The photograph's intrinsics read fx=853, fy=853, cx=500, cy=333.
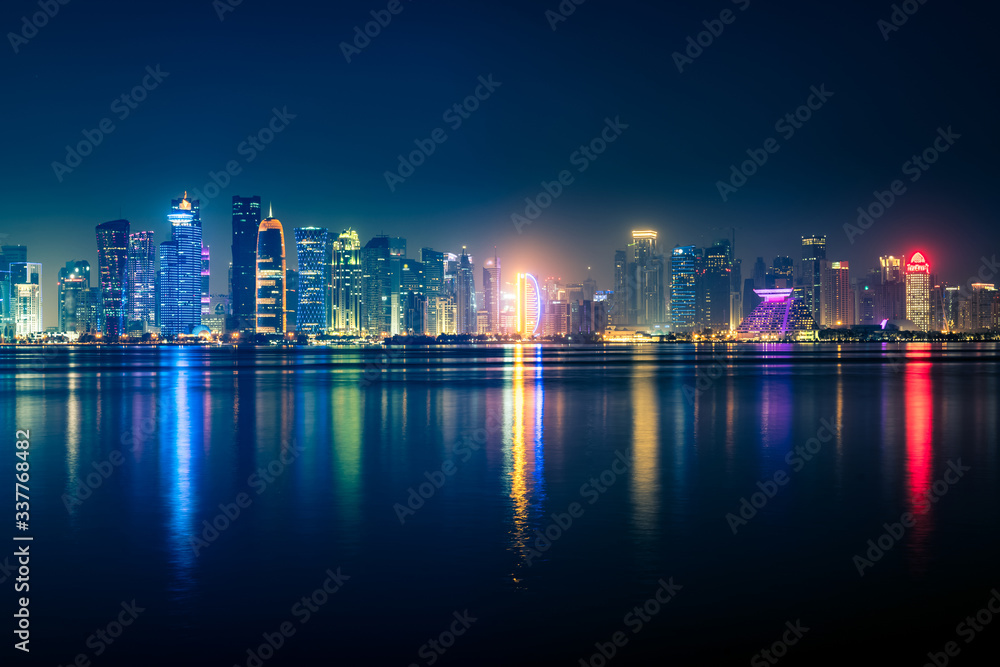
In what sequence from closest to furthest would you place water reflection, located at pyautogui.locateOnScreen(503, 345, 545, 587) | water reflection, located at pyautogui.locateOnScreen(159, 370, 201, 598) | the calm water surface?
the calm water surface → water reflection, located at pyautogui.locateOnScreen(159, 370, 201, 598) → water reflection, located at pyautogui.locateOnScreen(503, 345, 545, 587)

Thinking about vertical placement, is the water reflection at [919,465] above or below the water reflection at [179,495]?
below

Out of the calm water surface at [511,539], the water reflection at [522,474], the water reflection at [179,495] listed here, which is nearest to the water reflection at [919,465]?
the calm water surface at [511,539]

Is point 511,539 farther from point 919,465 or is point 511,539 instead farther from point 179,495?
point 919,465

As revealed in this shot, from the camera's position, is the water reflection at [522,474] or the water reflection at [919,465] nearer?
the water reflection at [522,474]

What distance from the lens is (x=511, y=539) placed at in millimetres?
16953

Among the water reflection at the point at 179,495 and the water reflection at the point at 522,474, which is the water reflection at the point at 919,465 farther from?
the water reflection at the point at 179,495

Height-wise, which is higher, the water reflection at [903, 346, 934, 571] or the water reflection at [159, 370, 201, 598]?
the water reflection at [159, 370, 201, 598]

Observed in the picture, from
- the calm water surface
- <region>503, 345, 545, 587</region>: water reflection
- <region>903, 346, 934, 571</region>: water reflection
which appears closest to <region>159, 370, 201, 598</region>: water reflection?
the calm water surface

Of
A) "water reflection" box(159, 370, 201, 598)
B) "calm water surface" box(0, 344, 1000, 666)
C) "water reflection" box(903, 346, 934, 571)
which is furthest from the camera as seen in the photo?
"water reflection" box(903, 346, 934, 571)

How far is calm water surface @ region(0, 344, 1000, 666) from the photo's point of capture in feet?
38.5

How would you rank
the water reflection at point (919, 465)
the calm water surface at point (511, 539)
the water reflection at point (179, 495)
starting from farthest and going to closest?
the water reflection at point (919, 465)
the water reflection at point (179, 495)
the calm water surface at point (511, 539)

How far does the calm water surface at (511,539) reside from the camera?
38.5 feet

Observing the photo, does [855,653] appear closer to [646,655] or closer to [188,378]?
[646,655]

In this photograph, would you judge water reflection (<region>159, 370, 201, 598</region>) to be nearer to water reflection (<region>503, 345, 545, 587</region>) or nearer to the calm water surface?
the calm water surface
